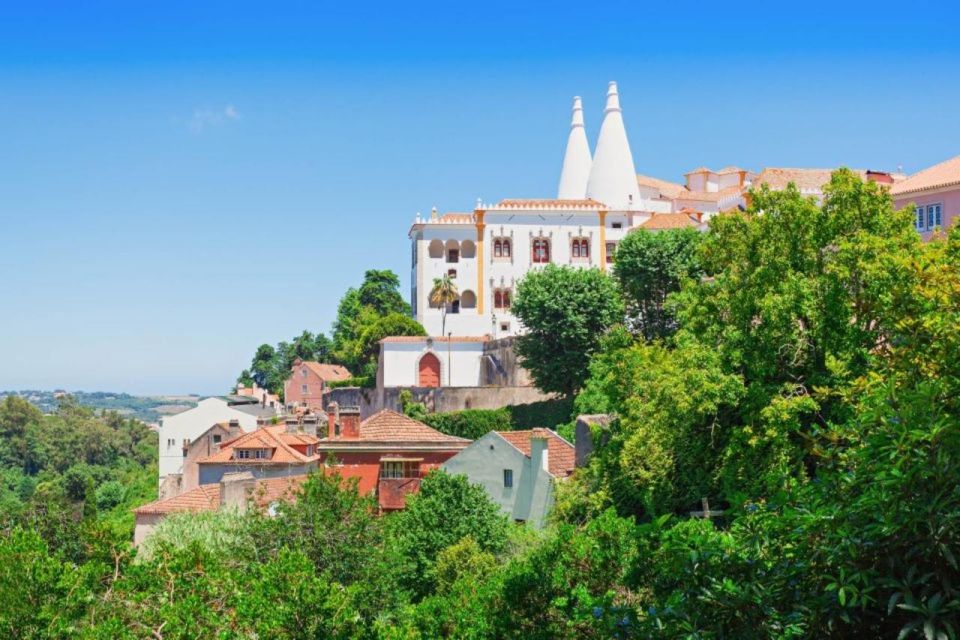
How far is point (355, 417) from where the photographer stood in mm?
39406

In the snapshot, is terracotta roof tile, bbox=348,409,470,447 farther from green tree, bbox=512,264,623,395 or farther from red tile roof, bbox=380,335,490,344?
red tile roof, bbox=380,335,490,344

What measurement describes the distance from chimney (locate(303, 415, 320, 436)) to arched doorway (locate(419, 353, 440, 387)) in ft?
28.8

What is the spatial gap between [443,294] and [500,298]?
391 centimetres

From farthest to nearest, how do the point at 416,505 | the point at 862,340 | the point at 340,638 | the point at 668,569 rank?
the point at 416,505, the point at 862,340, the point at 340,638, the point at 668,569

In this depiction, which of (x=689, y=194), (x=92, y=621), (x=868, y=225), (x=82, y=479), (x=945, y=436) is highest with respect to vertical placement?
(x=689, y=194)

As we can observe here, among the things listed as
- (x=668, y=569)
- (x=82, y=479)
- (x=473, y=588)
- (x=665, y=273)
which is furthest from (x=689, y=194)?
(x=668, y=569)

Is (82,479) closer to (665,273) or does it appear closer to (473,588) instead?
(665,273)

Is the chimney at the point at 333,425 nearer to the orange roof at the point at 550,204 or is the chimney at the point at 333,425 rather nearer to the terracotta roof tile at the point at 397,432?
the terracotta roof tile at the point at 397,432

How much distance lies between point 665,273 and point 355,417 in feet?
65.3

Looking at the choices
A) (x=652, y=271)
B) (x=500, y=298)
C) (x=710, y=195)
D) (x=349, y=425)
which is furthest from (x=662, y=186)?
(x=349, y=425)

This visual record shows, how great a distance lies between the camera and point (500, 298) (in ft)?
252

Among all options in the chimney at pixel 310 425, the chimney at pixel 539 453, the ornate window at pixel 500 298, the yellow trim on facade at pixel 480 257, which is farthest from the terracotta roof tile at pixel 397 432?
the ornate window at pixel 500 298

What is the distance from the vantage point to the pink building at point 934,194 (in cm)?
4278

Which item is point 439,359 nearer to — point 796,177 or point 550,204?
point 550,204
